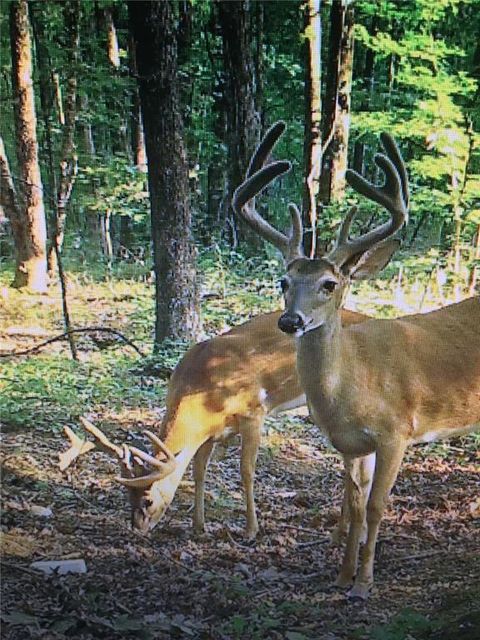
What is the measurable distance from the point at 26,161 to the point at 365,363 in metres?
10.3

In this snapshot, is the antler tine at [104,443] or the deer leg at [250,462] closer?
the antler tine at [104,443]

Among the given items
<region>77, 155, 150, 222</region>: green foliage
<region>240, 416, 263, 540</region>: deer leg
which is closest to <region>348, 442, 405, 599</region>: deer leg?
<region>240, 416, 263, 540</region>: deer leg

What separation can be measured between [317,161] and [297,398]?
5.15m

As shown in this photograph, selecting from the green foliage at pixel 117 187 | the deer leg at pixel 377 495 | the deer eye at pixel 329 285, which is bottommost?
the deer leg at pixel 377 495

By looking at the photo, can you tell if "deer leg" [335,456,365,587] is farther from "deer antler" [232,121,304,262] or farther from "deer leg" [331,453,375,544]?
"deer antler" [232,121,304,262]

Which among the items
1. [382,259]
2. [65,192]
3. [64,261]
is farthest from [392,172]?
[64,261]

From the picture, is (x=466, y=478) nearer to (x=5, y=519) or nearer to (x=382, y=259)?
(x=382, y=259)

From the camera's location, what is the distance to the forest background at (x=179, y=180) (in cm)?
842

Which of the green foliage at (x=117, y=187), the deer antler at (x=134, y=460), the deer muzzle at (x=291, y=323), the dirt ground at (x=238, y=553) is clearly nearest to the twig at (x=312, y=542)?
the dirt ground at (x=238, y=553)

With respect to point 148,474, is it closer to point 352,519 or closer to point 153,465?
point 153,465

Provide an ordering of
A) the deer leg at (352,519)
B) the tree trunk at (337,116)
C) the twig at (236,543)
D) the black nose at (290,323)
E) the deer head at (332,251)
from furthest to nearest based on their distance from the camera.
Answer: the tree trunk at (337,116) → the twig at (236,543) → the deer leg at (352,519) → the deer head at (332,251) → the black nose at (290,323)

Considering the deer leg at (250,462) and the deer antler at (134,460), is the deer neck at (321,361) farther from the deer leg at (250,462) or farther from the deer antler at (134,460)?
the deer leg at (250,462)

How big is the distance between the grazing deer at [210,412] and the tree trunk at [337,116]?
213 inches

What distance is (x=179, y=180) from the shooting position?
28.1 feet
